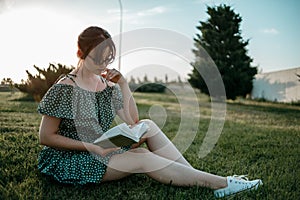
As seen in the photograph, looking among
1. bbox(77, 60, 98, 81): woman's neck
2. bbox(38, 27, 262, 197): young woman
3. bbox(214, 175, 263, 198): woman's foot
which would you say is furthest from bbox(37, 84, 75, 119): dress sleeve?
bbox(214, 175, 263, 198): woman's foot

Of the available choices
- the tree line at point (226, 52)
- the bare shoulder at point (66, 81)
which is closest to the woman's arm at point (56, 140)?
the bare shoulder at point (66, 81)

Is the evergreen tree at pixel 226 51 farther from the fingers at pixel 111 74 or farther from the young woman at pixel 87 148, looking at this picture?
the young woman at pixel 87 148

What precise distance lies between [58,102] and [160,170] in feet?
2.16

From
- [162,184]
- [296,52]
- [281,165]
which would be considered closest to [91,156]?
[162,184]

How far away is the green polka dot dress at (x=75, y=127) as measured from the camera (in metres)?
1.74

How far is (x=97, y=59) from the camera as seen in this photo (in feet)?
5.76

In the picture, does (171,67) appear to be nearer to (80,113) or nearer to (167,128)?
(80,113)

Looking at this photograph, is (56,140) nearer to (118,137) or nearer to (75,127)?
(75,127)

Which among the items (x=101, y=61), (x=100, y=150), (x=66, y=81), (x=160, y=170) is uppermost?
(x=101, y=61)

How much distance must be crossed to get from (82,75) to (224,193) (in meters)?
1.02

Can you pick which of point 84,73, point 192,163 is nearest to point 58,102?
point 84,73

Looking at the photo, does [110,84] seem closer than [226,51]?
Yes

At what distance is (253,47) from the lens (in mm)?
10773

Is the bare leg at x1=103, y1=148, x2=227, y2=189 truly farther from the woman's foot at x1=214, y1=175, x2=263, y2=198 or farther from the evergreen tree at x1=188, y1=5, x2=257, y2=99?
the evergreen tree at x1=188, y1=5, x2=257, y2=99
